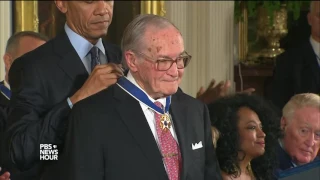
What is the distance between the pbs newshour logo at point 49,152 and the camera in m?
2.94

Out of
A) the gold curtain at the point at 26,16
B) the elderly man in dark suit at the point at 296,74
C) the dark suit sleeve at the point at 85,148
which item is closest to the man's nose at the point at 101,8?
the dark suit sleeve at the point at 85,148

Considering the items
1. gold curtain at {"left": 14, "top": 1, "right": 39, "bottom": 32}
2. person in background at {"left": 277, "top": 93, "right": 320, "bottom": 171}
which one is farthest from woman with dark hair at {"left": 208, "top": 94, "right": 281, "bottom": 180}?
gold curtain at {"left": 14, "top": 1, "right": 39, "bottom": 32}

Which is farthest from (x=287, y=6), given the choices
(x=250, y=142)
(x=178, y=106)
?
(x=178, y=106)

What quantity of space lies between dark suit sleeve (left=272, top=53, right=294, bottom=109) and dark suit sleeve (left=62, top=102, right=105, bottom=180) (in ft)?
9.68

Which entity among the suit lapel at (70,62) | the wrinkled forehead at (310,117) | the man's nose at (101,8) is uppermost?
the man's nose at (101,8)

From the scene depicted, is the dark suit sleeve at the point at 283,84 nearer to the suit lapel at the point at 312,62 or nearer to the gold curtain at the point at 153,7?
the suit lapel at the point at 312,62

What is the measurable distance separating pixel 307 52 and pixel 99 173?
10.5ft

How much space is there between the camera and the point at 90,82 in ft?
9.57

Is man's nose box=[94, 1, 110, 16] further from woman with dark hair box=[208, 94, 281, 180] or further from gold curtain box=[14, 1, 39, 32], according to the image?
gold curtain box=[14, 1, 39, 32]

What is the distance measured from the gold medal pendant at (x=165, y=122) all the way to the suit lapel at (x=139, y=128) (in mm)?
59

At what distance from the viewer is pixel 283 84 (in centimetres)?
553

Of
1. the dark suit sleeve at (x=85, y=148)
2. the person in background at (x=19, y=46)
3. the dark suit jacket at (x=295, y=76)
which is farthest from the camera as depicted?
the dark suit jacket at (x=295, y=76)

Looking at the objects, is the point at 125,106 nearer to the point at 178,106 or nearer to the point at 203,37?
the point at 178,106

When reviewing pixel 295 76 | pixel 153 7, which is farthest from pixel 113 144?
pixel 153 7
